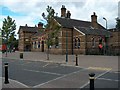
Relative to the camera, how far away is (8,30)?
41.8 meters

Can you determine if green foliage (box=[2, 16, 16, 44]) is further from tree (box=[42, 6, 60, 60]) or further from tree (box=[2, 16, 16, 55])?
tree (box=[42, 6, 60, 60])

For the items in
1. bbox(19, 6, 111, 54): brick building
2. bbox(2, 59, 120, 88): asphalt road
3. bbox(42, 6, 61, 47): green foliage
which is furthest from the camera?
bbox(19, 6, 111, 54): brick building

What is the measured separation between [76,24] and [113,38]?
9586 mm

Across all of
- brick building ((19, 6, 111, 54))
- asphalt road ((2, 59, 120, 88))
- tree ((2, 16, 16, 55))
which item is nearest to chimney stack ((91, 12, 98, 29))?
brick building ((19, 6, 111, 54))

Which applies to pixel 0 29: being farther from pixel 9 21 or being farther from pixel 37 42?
pixel 37 42

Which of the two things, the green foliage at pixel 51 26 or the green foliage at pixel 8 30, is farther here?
the green foliage at pixel 8 30

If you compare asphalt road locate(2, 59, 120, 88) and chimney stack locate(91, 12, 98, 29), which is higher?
chimney stack locate(91, 12, 98, 29)

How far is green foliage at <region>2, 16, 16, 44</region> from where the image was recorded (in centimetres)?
4184

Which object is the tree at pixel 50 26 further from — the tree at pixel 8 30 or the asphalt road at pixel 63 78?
the asphalt road at pixel 63 78

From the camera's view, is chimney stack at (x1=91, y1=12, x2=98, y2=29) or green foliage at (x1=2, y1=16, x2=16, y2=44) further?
chimney stack at (x1=91, y1=12, x2=98, y2=29)

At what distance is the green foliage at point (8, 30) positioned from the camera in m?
41.8

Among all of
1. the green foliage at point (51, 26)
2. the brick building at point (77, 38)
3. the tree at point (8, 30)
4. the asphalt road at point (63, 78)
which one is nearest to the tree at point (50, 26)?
the green foliage at point (51, 26)

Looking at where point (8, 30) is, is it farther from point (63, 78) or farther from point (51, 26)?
point (63, 78)

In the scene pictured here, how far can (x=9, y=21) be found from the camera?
4275 cm
